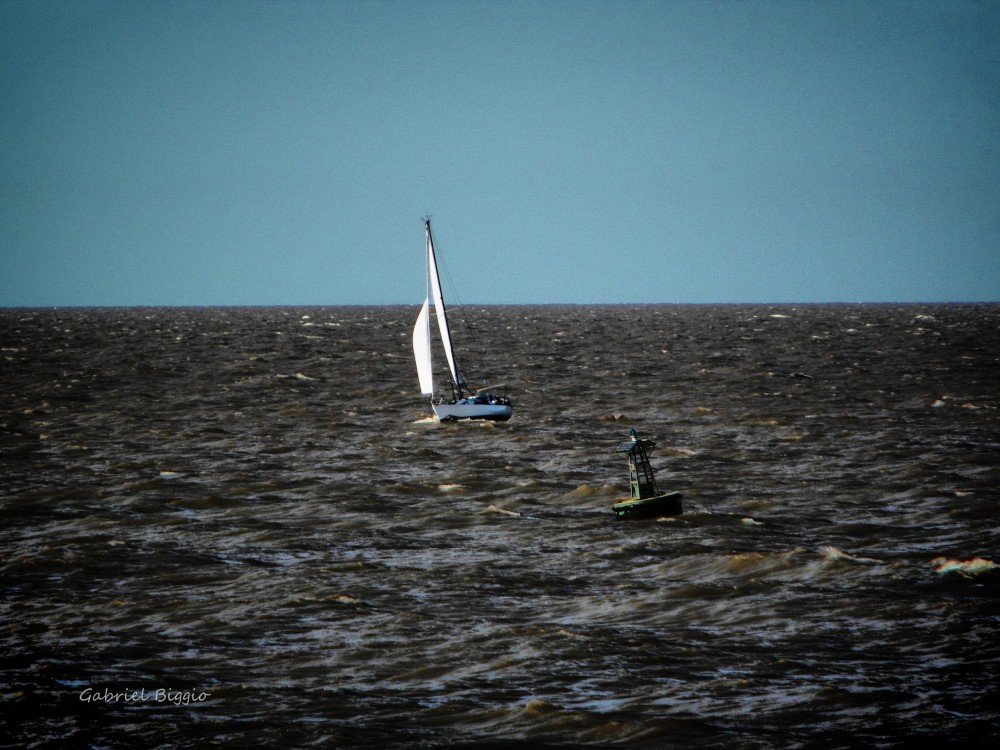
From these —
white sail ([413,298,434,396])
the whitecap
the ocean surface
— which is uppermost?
white sail ([413,298,434,396])

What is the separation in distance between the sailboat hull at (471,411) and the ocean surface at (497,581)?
2.55 ft

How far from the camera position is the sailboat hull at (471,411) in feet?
164

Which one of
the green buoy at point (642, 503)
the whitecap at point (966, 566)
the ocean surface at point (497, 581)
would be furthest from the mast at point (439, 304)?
the whitecap at point (966, 566)

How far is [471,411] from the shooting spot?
1973 inches

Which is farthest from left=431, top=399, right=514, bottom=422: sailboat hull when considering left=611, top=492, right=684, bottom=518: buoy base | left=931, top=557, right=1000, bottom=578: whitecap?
left=931, top=557, right=1000, bottom=578: whitecap

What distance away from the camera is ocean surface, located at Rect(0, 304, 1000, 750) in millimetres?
15562

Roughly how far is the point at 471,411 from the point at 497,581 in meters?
27.5

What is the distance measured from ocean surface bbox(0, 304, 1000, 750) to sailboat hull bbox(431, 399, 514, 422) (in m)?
0.78

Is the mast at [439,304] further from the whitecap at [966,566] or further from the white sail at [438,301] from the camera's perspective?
the whitecap at [966,566]

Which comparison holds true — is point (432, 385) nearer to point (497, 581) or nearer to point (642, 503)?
point (642, 503)

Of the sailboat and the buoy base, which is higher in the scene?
the sailboat

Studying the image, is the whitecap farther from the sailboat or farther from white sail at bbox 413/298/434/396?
white sail at bbox 413/298/434/396

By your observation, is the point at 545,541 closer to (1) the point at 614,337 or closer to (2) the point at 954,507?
(2) the point at 954,507

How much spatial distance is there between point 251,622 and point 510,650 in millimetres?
4921
